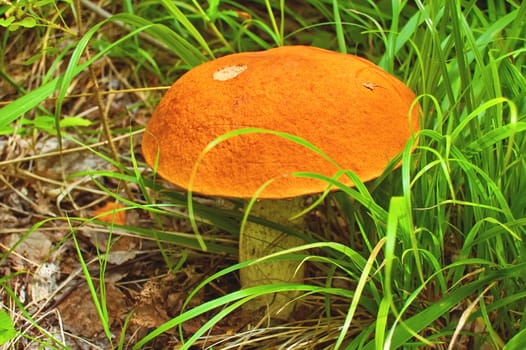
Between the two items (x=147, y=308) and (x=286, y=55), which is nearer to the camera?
(x=286, y=55)

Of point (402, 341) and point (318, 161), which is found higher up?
point (318, 161)

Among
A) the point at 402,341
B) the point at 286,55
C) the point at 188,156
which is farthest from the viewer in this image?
the point at 286,55

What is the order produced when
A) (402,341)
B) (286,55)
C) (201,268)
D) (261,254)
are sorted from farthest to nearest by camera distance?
(201,268) < (261,254) < (286,55) < (402,341)

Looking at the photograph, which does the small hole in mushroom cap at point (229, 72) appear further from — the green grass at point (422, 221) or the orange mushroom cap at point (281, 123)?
the green grass at point (422, 221)

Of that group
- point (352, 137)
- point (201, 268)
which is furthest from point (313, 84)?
point (201, 268)

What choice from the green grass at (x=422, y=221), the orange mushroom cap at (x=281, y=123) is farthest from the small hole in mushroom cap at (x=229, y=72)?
the green grass at (x=422, y=221)

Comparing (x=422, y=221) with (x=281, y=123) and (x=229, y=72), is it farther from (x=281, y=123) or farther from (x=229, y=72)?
(x=229, y=72)

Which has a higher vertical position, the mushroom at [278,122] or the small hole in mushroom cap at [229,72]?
the small hole in mushroom cap at [229,72]

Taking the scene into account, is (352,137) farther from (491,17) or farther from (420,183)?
(491,17)
